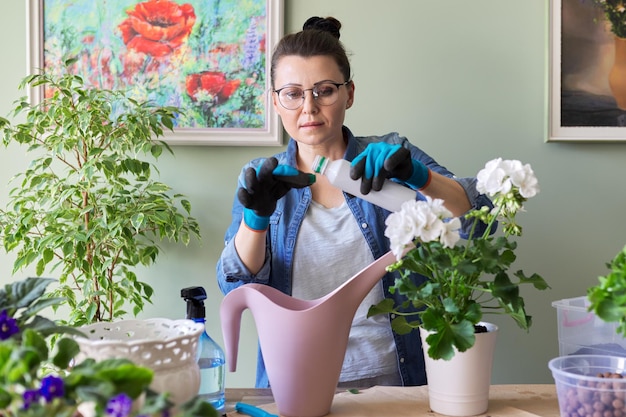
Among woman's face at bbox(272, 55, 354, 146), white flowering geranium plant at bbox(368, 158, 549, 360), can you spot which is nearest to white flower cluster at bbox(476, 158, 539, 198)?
white flowering geranium plant at bbox(368, 158, 549, 360)

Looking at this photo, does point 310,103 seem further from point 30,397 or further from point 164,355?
point 30,397

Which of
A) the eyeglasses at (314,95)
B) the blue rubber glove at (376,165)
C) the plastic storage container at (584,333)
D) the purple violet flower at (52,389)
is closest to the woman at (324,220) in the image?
the eyeglasses at (314,95)

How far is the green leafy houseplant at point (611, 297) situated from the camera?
786 mm

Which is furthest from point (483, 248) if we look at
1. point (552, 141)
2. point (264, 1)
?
point (264, 1)

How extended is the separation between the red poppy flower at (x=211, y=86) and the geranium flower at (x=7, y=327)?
4.37 ft

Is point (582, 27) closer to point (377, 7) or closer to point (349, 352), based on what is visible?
point (377, 7)

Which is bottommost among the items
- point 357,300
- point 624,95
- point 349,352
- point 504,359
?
point 504,359

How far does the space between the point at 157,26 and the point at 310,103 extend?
0.74m

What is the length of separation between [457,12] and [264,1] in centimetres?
56

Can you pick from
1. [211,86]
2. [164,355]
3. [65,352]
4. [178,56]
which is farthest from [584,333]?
[178,56]

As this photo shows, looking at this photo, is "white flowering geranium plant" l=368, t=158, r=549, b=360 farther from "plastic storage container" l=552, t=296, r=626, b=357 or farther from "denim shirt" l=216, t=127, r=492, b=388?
"denim shirt" l=216, t=127, r=492, b=388

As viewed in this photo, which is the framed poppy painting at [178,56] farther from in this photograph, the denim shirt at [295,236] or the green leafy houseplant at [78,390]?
the green leafy houseplant at [78,390]

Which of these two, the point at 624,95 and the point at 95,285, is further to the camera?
the point at 624,95

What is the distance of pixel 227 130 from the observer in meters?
1.94
